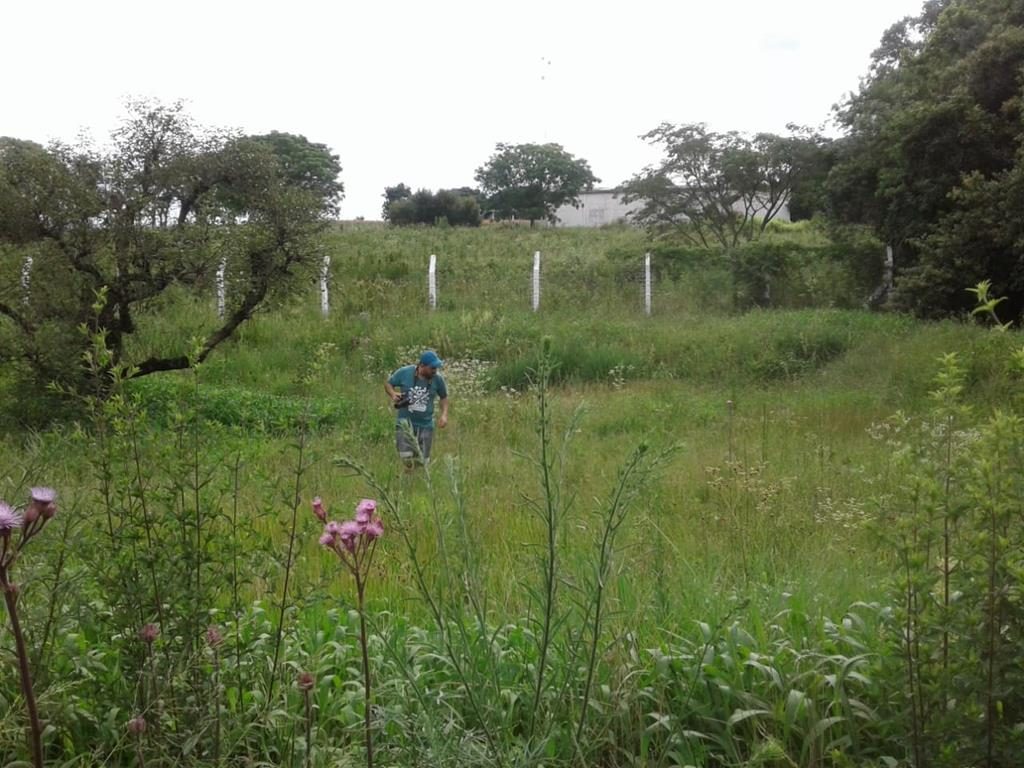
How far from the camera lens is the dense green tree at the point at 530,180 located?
50781 millimetres

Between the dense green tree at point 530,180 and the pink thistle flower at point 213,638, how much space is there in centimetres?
4892

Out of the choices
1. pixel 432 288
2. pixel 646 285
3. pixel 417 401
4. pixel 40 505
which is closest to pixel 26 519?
pixel 40 505

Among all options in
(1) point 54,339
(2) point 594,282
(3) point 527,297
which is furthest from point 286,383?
(2) point 594,282

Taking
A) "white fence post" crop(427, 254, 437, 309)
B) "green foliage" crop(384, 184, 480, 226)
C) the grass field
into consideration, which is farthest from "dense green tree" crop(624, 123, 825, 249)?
"green foliage" crop(384, 184, 480, 226)

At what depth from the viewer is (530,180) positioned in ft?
167

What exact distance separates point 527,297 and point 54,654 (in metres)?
16.7

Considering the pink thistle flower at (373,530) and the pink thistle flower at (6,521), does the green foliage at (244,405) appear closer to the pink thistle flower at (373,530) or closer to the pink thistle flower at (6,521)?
the pink thistle flower at (373,530)

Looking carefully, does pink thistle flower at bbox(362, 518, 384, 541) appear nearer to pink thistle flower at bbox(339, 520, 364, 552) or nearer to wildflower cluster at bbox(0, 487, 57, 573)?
pink thistle flower at bbox(339, 520, 364, 552)

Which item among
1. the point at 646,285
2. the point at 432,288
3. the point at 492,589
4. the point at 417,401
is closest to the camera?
the point at 492,589

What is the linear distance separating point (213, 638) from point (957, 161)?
17.1m

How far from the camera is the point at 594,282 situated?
65.7 ft

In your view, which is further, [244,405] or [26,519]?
[244,405]

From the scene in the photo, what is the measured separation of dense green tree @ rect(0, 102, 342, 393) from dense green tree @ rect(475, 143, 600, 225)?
40.6 m

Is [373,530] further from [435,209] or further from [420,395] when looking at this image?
[435,209]
